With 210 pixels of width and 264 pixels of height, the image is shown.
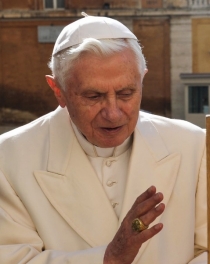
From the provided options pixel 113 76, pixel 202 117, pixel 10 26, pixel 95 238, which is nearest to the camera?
pixel 113 76

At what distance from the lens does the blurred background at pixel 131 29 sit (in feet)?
65.8

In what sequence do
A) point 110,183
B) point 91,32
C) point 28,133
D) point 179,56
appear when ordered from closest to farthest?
1. point 91,32
2. point 110,183
3. point 28,133
4. point 179,56

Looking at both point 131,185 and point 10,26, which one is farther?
point 10,26

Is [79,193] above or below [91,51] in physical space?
below

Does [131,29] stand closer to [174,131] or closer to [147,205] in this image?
[174,131]

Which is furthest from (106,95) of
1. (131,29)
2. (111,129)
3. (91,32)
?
(131,29)

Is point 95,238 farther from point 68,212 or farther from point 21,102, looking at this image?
point 21,102

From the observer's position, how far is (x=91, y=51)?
7.33 feet

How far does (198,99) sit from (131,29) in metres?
2.81

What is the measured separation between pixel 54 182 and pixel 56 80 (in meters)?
0.32

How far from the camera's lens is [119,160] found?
8.19 feet

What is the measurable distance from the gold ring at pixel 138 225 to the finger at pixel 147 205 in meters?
0.01

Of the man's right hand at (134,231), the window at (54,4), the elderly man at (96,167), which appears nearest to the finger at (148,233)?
the man's right hand at (134,231)

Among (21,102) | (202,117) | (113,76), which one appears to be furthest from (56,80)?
(21,102)
